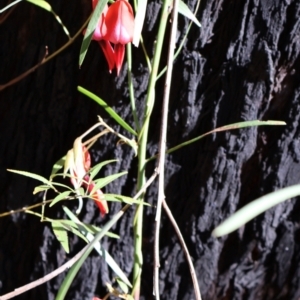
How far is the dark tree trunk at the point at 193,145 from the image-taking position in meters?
0.81

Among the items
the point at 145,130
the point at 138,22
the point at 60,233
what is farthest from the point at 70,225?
the point at 138,22

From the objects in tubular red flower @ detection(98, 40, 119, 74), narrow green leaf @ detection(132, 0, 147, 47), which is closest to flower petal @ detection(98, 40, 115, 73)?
tubular red flower @ detection(98, 40, 119, 74)

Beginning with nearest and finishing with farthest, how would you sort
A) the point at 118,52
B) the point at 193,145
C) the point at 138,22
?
the point at 138,22
the point at 118,52
the point at 193,145

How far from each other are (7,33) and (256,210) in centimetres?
69

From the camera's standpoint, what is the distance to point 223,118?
85cm

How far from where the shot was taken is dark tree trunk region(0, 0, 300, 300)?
0.81 metres

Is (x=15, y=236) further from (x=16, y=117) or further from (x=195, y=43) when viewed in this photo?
(x=195, y=43)

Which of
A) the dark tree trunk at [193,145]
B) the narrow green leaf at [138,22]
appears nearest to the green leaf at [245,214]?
the narrow green leaf at [138,22]

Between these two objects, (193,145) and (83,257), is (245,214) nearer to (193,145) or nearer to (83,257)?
(83,257)

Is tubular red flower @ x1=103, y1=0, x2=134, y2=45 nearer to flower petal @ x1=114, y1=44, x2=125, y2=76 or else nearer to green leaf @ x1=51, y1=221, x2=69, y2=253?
flower petal @ x1=114, y1=44, x2=125, y2=76

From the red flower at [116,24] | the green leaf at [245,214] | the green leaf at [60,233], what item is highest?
the red flower at [116,24]

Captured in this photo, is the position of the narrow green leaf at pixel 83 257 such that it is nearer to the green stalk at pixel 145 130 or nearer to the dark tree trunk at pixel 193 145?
the green stalk at pixel 145 130

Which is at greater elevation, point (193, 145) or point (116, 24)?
point (116, 24)

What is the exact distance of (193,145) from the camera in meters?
0.89
